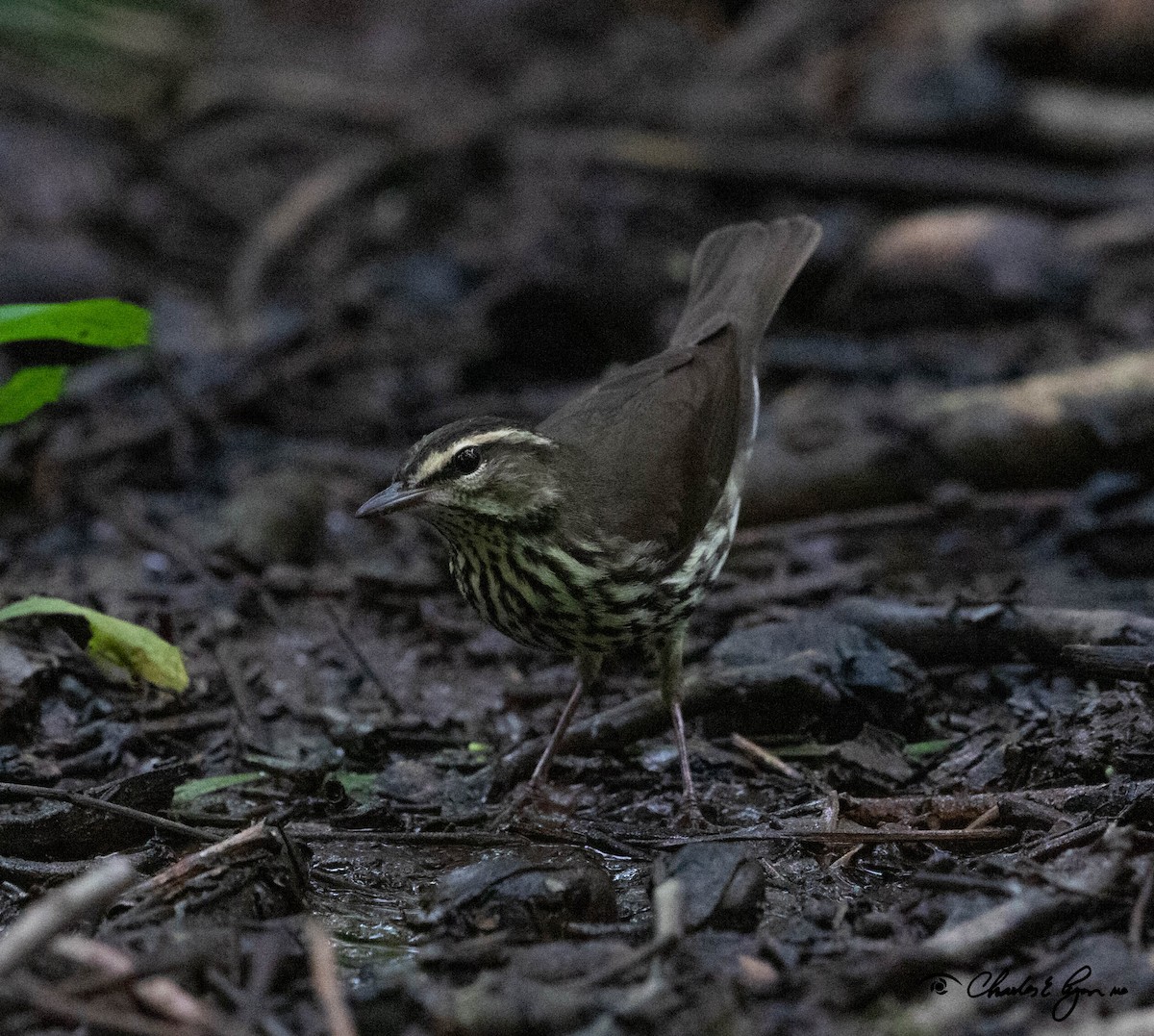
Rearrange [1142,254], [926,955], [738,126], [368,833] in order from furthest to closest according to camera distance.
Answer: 1. [738,126]
2. [1142,254]
3. [368,833]
4. [926,955]

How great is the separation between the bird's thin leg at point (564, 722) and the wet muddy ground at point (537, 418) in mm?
83

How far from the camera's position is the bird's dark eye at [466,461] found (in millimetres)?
4402

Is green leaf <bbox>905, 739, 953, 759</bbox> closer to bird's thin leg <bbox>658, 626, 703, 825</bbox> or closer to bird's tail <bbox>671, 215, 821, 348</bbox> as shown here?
bird's thin leg <bbox>658, 626, 703, 825</bbox>

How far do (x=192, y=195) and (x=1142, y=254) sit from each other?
6.90 m

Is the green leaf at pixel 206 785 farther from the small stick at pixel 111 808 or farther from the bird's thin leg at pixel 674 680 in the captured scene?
the bird's thin leg at pixel 674 680

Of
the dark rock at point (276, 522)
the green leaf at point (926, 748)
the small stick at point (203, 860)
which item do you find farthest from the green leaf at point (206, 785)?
the green leaf at point (926, 748)

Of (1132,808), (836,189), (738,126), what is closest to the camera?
(1132,808)

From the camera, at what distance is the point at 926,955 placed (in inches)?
117

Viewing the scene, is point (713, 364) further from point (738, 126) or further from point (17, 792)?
point (738, 126)

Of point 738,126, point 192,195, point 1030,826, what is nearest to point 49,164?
point 192,195

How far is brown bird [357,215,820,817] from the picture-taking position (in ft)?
14.8

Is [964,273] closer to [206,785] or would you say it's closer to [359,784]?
[359,784]

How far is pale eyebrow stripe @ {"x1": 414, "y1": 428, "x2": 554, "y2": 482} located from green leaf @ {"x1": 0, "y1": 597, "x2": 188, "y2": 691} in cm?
96

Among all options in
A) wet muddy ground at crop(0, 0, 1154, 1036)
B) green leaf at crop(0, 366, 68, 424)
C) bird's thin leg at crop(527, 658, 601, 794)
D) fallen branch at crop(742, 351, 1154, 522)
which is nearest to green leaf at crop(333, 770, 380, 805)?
wet muddy ground at crop(0, 0, 1154, 1036)
